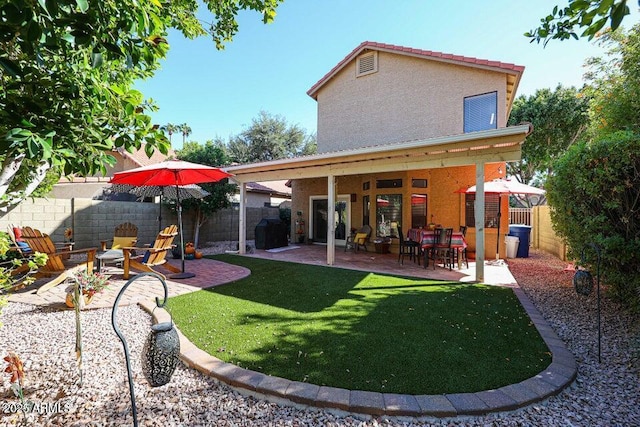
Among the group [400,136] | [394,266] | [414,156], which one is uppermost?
[400,136]

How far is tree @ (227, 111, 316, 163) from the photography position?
28.5m

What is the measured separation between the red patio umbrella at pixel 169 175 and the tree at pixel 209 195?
221 inches

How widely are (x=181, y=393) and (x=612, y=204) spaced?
634 cm

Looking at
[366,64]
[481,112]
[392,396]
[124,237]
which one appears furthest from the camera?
[366,64]

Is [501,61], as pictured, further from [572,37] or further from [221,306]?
[221,306]

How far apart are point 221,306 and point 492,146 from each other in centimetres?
653

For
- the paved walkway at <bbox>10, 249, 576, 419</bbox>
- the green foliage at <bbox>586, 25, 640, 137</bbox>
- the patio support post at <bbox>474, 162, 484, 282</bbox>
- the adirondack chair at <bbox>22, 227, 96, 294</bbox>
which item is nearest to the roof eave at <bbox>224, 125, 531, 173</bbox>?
the patio support post at <bbox>474, 162, 484, 282</bbox>

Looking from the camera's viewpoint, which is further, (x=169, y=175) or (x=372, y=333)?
(x=169, y=175)

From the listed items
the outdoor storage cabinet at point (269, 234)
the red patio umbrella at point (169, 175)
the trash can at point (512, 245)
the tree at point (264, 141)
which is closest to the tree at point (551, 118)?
the trash can at point (512, 245)

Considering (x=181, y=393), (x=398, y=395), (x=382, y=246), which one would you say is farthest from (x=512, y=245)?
(x=181, y=393)

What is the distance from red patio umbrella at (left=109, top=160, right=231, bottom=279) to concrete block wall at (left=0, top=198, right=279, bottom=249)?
11.6 ft

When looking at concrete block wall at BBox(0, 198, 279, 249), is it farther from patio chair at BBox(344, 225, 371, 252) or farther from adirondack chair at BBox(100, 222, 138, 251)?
patio chair at BBox(344, 225, 371, 252)

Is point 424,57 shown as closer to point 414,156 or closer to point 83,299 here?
point 414,156

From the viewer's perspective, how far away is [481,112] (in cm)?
1007
